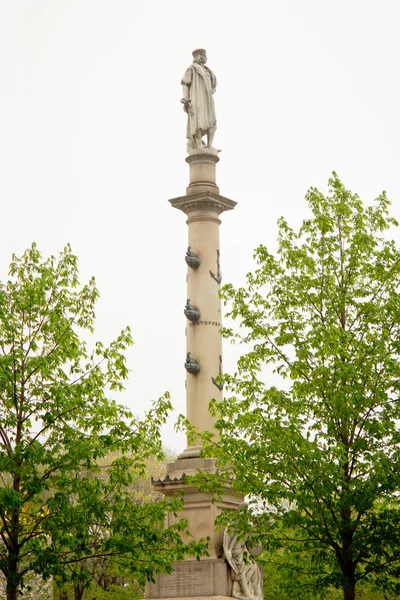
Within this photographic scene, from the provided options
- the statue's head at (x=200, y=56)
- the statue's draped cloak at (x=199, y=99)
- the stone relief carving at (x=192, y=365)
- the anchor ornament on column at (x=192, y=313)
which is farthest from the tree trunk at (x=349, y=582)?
the statue's head at (x=200, y=56)

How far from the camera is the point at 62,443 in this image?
16547 millimetres

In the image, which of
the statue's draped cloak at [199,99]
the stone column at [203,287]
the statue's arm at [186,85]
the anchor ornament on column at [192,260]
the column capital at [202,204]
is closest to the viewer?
the stone column at [203,287]

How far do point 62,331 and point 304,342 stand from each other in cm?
466

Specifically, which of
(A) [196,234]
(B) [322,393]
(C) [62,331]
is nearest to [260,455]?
(B) [322,393]

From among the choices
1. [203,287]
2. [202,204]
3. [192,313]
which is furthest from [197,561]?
[202,204]

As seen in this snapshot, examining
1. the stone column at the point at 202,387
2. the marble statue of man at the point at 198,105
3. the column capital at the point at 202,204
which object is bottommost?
the stone column at the point at 202,387

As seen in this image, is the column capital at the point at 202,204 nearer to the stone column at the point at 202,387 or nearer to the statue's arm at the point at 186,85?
the stone column at the point at 202,387

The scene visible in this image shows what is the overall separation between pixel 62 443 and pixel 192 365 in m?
5.81

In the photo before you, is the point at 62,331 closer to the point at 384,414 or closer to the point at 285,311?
the point at 285,311

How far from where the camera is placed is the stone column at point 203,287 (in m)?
21.7

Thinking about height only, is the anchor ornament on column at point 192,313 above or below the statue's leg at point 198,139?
below

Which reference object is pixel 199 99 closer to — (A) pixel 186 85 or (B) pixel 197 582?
(A) pixel 186 85

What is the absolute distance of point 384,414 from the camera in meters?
16.7

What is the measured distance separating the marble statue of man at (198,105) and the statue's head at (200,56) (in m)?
0.25
